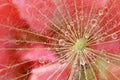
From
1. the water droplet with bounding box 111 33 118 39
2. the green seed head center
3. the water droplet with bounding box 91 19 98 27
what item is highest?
the water droplet with bounding box 91 19 98 27

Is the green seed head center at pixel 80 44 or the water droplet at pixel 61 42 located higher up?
the water droplet at pixel 61 42

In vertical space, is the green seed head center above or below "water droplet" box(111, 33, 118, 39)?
below

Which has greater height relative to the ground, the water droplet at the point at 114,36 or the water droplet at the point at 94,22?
the water droplet at the point at 94,22

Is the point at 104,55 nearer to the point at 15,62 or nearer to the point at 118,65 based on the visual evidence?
the point at 118,65

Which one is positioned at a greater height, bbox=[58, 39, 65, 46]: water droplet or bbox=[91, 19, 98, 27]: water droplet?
bbox=[91, 19, 98, 27]: water droplet

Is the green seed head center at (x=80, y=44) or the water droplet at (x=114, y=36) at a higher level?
the water droplet at (x=114, y=36)

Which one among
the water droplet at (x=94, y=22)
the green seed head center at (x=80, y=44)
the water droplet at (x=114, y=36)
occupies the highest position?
the water droplet at (x=94, y=22)

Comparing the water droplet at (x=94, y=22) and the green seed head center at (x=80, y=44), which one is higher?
the water droplet at (x=94, y=22)

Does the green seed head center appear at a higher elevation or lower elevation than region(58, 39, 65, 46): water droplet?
lower

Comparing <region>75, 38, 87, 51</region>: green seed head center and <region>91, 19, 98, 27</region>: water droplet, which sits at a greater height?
<region>91, 19, 98, 27</region>: water droplet

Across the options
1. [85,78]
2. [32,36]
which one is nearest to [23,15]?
[32,36]

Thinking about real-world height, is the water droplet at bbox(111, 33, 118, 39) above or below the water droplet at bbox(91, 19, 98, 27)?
below
